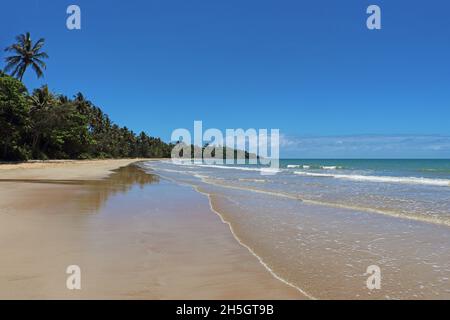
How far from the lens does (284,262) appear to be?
20.1ft

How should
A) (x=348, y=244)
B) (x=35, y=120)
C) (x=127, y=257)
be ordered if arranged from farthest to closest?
1. (x=35, y=120)
2. (x=348, y=244)
3. (x=127, y=257)

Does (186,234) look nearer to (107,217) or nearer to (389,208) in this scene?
(107,217)

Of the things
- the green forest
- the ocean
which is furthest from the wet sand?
the green forest

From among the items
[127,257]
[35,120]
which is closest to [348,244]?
[127,257]

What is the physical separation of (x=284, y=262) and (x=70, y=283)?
314cm

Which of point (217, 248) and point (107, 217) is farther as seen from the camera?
point (107, 217)

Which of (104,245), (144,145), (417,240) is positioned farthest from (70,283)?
(144,145)

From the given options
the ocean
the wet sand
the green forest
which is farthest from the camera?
the green forest

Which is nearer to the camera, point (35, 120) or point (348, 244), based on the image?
point (348, 244)

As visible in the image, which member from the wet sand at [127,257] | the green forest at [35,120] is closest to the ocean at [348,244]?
the wet sand at [127,257]

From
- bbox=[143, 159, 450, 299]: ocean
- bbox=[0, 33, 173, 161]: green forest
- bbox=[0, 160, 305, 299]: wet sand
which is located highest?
bbox=[0, 33, 173, 161]: green forest

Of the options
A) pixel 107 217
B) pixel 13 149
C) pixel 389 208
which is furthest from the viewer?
pixel 13 149

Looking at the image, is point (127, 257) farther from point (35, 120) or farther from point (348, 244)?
point (35, 120)

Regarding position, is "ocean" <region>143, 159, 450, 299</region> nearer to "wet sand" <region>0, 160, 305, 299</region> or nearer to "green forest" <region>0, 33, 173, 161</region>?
"wet sand" <region>0, 160, 305, 299</region>
